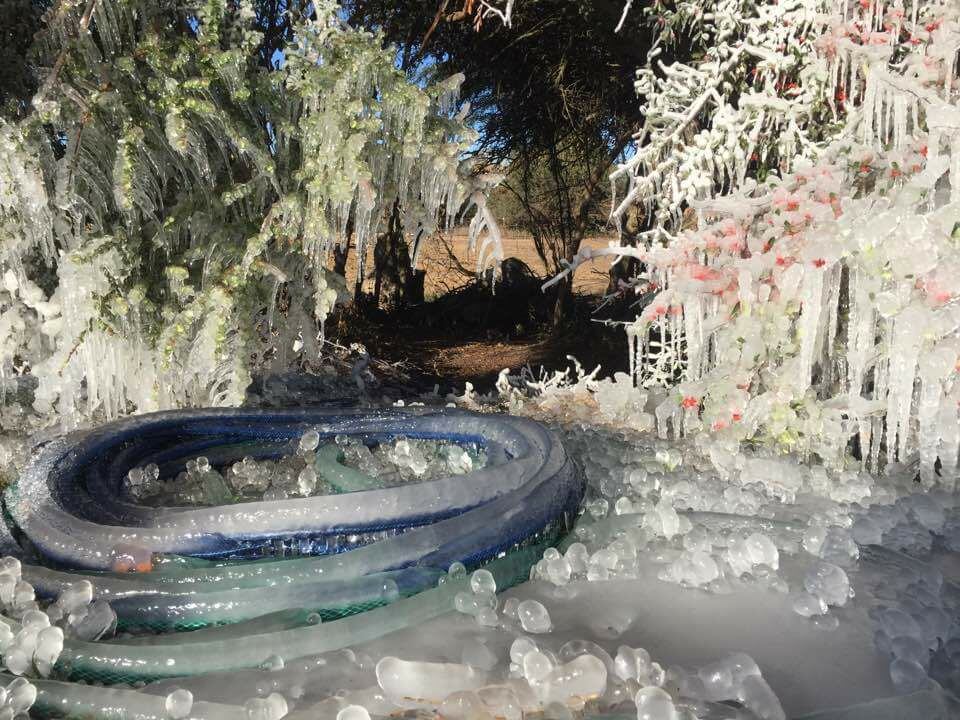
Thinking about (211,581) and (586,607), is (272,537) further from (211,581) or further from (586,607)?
(586,607)

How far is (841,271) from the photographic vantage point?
2666 millimetres

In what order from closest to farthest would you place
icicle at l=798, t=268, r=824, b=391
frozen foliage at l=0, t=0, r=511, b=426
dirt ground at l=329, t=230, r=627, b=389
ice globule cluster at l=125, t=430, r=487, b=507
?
1. ice globule cluster at l=125, t=430, r=487, b=507
2. icicle at l=798, t=268, r=824, b=391
3. frozen foliage at l=0, t=0, r=511, b=426
4. dirt ground at l=329, t=230, r=627, b=389

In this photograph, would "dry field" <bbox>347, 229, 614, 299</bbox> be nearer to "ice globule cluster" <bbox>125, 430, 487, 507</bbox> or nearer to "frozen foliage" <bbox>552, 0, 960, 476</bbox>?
"frozen foliage" <bbox>552, 0, 960, 476</bbox>

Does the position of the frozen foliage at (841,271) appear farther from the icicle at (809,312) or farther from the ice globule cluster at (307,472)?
the ice globule cluster at (307,472)

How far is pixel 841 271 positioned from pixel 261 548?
2.47 m

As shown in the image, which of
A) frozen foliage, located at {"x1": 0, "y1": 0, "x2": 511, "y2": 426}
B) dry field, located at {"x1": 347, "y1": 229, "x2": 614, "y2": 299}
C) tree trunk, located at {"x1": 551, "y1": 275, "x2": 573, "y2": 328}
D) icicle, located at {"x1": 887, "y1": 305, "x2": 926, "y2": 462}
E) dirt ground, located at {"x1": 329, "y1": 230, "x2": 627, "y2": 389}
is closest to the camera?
icicle, located at {"x1": 887, "y1": 305, "x2": 926, "y2": 462}

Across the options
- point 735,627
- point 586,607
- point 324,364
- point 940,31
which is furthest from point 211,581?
point 324,364

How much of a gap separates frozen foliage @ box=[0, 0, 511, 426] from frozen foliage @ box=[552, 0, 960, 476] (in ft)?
3.70

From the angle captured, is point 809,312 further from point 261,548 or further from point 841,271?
point 261,548

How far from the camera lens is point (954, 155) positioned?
2305mm

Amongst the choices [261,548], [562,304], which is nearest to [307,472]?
[261,548]

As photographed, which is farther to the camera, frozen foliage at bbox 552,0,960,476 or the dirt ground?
the dirt ground

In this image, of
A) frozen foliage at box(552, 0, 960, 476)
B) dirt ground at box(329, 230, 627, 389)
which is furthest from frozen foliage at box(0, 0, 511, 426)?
dirt ground at box(329, 230, 627, 389)

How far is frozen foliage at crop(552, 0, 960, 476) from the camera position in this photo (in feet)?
7.39
